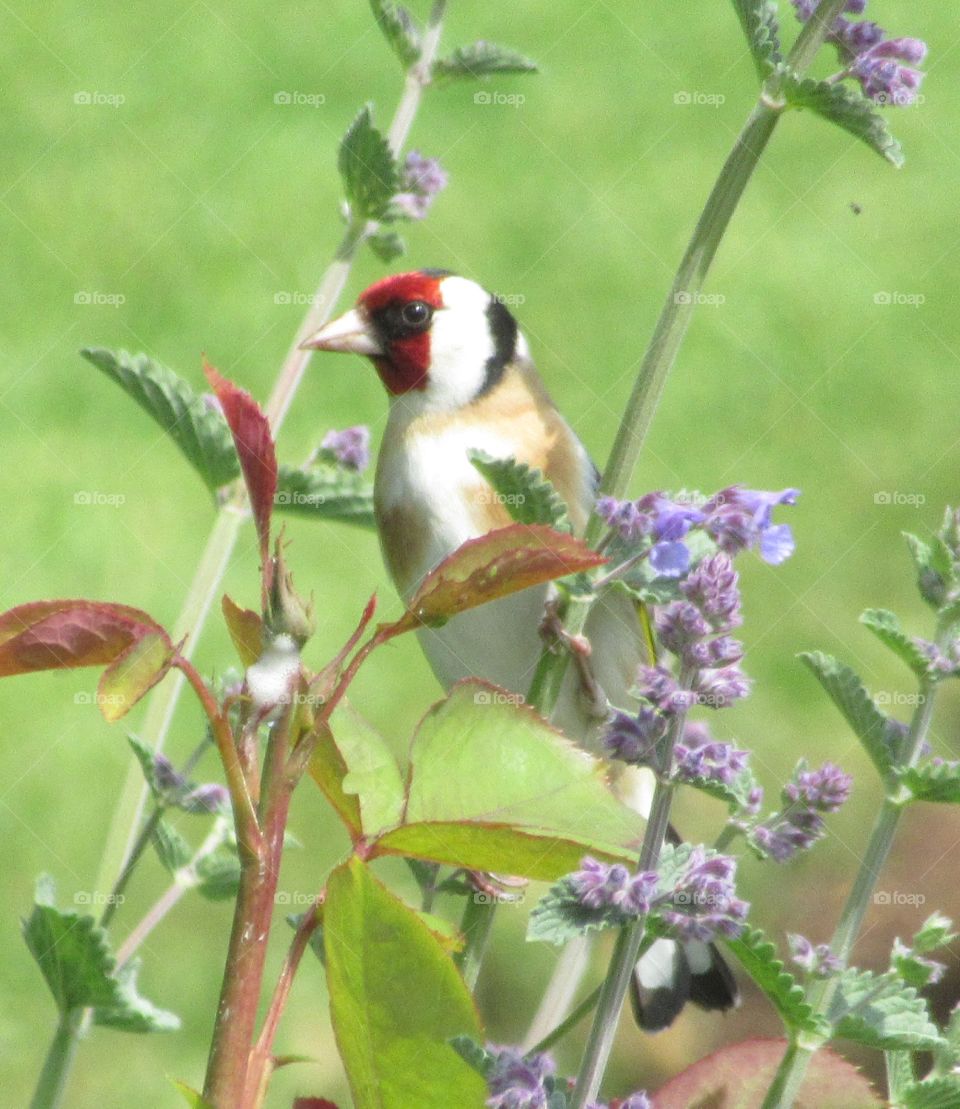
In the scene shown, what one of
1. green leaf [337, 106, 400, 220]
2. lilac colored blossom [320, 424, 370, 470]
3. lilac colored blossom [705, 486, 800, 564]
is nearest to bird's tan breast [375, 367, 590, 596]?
lilac colored blossom [320, 424, 370, 470]

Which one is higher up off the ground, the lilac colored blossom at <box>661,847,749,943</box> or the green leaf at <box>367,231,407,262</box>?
the green leaf at <box>367,231,407,262</box>

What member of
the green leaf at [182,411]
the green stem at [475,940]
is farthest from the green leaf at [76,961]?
the green leaf at [182,411]

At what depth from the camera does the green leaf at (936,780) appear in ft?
1.98

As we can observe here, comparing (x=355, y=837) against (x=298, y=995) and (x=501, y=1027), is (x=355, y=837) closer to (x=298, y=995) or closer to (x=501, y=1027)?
(x=501, y=1027)

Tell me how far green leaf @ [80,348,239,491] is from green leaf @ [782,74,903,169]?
20.1 inches

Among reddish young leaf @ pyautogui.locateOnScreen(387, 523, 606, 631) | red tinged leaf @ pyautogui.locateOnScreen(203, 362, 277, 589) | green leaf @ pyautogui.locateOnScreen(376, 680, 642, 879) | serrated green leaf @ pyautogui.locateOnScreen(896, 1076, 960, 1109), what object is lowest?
serrated green leaf @ pyautogui.locateOnScreen(896, 1076, 960, 1109)

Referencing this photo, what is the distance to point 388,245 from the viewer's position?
1.16 meters

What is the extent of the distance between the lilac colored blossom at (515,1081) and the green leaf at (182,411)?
63cm

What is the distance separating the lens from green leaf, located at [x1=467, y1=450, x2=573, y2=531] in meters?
0.57

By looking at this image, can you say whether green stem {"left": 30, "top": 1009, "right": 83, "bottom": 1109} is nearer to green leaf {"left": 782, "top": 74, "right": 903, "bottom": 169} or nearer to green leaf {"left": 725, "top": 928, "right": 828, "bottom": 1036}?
green leaf {"left": 725, "top": 928, "right": 828, "bottom": 1036}

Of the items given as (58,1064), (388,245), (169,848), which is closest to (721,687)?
(58,1064)

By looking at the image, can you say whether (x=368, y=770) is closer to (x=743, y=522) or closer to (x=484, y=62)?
(x=743, y=522)

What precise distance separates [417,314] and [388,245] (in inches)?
14.5

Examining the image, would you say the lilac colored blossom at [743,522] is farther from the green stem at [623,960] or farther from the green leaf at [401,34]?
the green leaf at [401,34]
